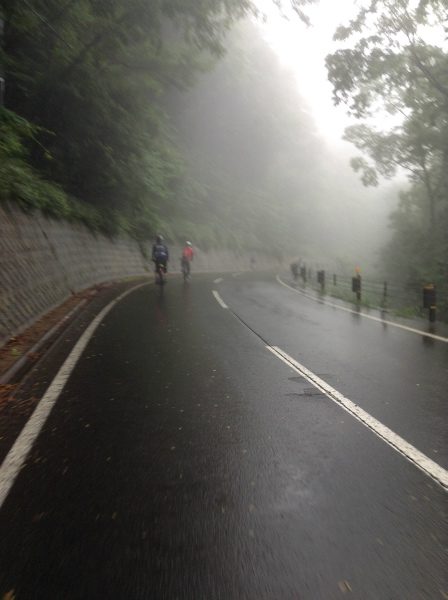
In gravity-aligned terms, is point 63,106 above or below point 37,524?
above

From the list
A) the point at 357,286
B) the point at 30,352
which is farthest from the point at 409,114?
the point at 30,352

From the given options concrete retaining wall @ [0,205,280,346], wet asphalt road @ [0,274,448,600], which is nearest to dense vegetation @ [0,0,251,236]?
concrete retaining wall @ [0,205,280,346]

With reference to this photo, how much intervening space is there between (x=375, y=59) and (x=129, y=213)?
14995 millimetres

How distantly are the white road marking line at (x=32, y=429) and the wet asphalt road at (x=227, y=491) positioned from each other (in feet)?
0.27

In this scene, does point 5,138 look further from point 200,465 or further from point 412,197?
point 412,197

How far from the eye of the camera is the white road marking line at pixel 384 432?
3.46 metres

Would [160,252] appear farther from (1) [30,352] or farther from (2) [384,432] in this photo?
(2) [384,432]

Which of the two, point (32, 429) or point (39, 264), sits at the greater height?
point (39, 264)

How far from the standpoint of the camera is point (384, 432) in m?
4.21

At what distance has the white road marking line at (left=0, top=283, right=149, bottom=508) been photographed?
336 centimetres

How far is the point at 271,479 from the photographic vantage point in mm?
3354

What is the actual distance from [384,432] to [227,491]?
1.82 metres

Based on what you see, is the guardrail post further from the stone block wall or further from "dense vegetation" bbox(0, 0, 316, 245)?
the stone block wall

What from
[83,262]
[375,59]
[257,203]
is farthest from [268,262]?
[83,262]
